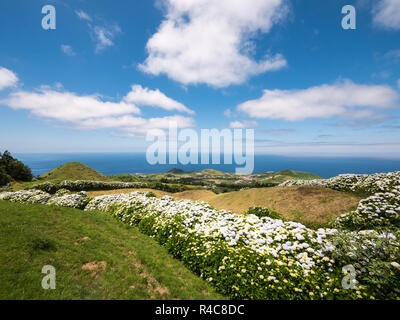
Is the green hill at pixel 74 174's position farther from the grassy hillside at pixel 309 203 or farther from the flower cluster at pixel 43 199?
the grassy hillside at pixel 309 203

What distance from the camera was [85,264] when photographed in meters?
6.27

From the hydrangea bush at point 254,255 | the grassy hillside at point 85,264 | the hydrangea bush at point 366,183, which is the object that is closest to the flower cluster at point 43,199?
the grassy hillside at point 85,264

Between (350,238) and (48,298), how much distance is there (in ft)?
33.3

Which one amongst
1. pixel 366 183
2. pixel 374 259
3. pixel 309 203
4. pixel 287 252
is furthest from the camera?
pixel 309 203

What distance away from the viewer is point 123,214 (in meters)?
12.8

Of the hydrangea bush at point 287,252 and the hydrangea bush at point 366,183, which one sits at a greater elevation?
the hydrangea bush at point 366,183

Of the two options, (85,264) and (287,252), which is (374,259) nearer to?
(287,252)

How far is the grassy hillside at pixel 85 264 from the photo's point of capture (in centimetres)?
485

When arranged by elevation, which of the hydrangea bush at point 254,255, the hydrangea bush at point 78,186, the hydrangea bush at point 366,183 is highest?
the hydrangea bush at point 366,183

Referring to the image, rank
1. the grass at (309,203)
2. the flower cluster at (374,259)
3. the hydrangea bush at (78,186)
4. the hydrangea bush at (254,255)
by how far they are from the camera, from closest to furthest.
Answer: the flower cluster at (374,259)
the hydrangea bush at (254,255)
the grass at (309,203)
the hydrangea bush at (78,186)

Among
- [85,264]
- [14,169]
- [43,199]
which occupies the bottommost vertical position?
[85,264]

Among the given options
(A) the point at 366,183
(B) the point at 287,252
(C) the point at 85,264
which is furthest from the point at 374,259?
(A) the point at 366,183

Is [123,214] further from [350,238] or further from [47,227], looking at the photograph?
[350,238]

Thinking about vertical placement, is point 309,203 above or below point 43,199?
below
